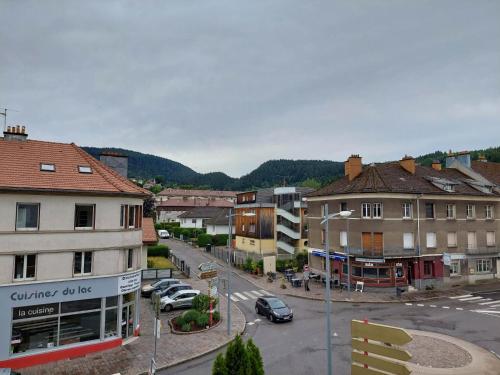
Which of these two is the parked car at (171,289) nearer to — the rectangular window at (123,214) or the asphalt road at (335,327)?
the asphalt road at (335,327)

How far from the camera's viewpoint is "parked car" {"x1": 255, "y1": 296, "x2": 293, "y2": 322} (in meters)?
24.9

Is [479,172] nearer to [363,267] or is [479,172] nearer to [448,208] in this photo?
[448,208]

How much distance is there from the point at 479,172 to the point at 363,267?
81.0ft

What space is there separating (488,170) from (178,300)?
4363 centimetres

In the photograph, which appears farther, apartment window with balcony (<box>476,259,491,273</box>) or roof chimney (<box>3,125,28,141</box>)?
apartment window with balcony (<box>476,259,491,273</box>)

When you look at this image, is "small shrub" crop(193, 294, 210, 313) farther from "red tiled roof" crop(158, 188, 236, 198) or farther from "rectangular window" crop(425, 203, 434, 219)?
"red tiled roof" crop(158, 188, 236, 198)

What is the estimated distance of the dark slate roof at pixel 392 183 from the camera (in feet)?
114

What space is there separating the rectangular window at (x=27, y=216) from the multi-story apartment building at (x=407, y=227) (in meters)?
26.3

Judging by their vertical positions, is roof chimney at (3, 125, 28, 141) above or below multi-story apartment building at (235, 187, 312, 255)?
above

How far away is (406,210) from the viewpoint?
35.1 m

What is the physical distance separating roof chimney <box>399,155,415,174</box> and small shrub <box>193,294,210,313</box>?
90.1ft

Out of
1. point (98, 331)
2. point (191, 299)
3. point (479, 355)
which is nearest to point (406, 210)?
point (479, 355)

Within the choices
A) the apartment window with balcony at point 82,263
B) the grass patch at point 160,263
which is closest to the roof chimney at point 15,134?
the apartment window with balcony at point 82,263

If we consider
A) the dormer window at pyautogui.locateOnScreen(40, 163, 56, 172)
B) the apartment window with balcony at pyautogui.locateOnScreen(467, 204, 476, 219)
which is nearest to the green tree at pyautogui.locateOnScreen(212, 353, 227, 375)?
the dormer window at pyautogui.locateOnScreen(40, 163, 56, 172)
